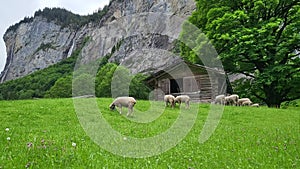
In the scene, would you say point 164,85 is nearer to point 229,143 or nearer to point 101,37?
point 229,143

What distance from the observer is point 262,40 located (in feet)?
97.0

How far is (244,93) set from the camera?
36.3 meters

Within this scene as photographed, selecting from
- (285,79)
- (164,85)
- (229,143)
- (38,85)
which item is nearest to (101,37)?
(38,85)

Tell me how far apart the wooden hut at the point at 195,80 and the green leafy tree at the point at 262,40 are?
2446mm

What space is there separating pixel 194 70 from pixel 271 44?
34.8ft

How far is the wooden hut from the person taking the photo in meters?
37.0

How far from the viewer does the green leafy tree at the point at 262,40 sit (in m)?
30.1

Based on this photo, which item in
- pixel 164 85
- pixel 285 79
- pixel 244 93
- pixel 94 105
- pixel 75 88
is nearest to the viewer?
pixel 94 105

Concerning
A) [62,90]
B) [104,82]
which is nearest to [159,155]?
[104,82]

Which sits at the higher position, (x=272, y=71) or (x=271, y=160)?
(x=272, y=71)

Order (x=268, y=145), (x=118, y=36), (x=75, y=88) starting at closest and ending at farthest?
(x=268, y=145), (x=75, y=88), (x=118, y=36)

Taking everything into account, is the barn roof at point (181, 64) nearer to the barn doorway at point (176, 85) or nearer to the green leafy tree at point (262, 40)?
the green leafy tree at point (262, 40)

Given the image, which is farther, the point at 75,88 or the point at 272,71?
the point at 75,88

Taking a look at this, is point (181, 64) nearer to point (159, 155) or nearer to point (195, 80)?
point (195, 80)
